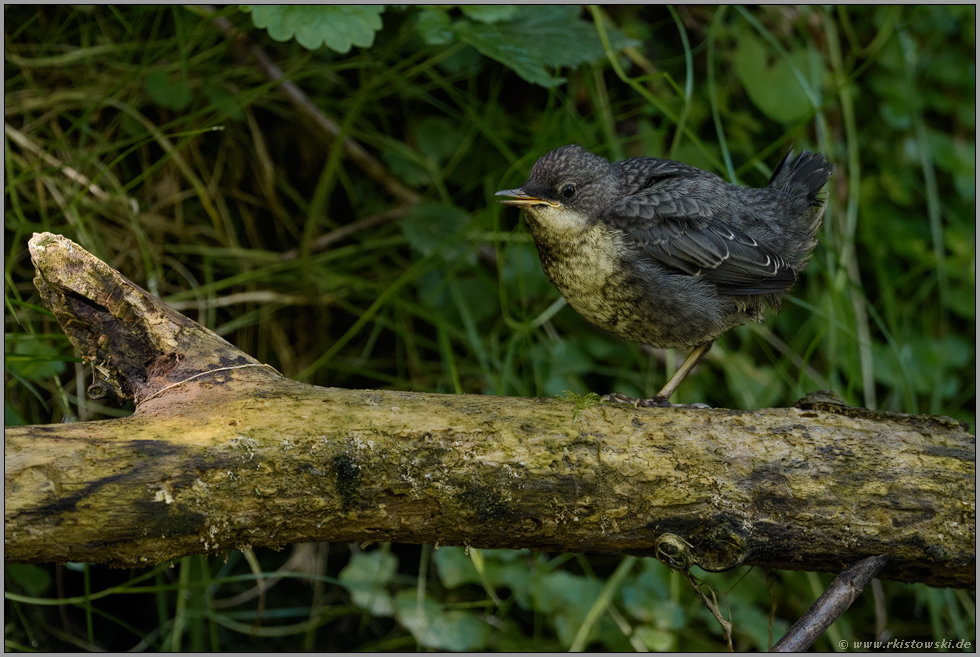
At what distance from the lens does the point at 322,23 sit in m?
2.57

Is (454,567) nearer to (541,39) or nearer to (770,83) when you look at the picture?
(541,39)

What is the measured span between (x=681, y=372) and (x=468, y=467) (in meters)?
1.10

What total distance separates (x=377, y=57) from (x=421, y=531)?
2.27 m

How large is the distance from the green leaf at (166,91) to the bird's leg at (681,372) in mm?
2154

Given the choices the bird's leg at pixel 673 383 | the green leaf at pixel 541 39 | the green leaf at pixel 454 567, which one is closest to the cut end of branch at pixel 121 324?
the bird's leg at pixel 673 383

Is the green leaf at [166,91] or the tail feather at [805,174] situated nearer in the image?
the tail feather at [805,174]

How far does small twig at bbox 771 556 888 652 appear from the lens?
5.86ft

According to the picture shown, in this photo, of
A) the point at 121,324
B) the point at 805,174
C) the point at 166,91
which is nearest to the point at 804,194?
the point at 805,174

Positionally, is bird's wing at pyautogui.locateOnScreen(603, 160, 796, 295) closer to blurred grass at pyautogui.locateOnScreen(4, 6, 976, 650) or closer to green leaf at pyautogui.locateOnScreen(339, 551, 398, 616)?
blurred grass at pyautogui.locateOnScreen(4, 6, 976, 650)

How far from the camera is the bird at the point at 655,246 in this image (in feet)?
7.95

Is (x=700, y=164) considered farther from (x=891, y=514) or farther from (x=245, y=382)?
(x=245, y=382)

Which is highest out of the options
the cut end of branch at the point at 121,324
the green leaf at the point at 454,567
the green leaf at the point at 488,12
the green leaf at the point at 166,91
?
the green leaf at the point at 488,12

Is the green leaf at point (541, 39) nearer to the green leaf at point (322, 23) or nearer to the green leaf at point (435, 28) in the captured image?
the green leaf at point (435, 28)

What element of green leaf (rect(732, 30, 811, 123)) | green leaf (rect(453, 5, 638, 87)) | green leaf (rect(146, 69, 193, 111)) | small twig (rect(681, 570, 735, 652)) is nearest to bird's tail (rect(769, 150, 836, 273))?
green leaf (rect(453, 5, 638, 87))
